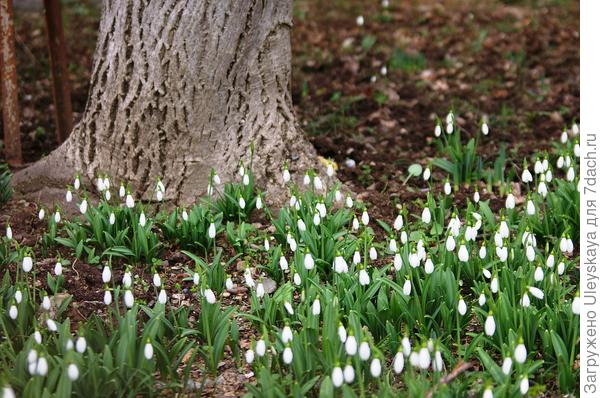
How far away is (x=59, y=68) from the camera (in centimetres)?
532

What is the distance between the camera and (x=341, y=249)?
12.8 feet

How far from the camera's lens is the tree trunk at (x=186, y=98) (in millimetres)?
4422

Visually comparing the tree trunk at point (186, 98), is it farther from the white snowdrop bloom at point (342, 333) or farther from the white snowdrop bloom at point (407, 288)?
the white snowdrop bloom at point (342, 333)

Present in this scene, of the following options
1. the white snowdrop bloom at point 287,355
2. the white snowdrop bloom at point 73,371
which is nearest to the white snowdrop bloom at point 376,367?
the white snowdrop bloom at point 287,355

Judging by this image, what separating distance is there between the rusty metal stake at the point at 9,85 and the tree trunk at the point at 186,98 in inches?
22.6

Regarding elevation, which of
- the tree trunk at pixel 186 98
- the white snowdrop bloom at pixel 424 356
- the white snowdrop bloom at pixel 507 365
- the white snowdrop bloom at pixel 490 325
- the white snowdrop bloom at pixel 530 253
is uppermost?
the tree trunk at pixel 186 98

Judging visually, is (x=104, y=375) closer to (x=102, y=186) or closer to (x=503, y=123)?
(x=102, y=186)

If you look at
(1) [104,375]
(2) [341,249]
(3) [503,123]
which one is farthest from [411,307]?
(3) [503,123]

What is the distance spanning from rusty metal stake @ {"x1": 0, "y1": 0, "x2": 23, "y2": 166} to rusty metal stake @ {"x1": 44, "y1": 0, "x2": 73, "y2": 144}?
25 centimetres

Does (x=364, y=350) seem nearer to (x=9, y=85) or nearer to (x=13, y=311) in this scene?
(x=13, y=311)

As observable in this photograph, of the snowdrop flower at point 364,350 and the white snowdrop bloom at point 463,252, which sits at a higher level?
the white snowdrop bloom at point 463,252

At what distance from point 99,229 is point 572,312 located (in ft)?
7.38

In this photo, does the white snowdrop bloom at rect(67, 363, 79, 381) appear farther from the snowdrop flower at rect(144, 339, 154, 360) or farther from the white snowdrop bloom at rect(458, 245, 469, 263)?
the white snowdrop bloom at rect(458, 245, 469, 263)

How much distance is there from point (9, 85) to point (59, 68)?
0.36m
